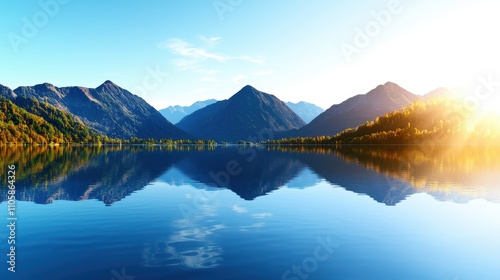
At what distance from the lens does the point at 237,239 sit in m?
28.2

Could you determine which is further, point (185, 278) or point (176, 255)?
point (176, 255)

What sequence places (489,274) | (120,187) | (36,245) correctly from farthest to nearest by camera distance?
1. (120,187)
2. (36,245)
3. (489,274)

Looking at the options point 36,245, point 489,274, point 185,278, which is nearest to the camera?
point 185,278

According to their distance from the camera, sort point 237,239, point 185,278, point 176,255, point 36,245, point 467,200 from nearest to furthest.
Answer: point 185,278
point 176,255
point 36,245
point 237,239
point 467,200

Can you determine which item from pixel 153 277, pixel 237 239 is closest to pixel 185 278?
pixel 153 277

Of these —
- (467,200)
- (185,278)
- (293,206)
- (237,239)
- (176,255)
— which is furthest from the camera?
(467,200)

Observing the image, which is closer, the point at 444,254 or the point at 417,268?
the point at 417,268

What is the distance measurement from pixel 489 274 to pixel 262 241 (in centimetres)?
1519

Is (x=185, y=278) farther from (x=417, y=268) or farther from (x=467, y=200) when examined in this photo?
(x=467, y=200)

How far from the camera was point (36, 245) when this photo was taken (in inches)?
1030

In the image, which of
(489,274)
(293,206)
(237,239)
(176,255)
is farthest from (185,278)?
(293,206)

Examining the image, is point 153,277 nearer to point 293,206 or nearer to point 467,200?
point 293,206

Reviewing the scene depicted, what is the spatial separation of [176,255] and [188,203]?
22346 mm

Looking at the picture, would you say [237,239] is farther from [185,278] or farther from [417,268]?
[417,268]
